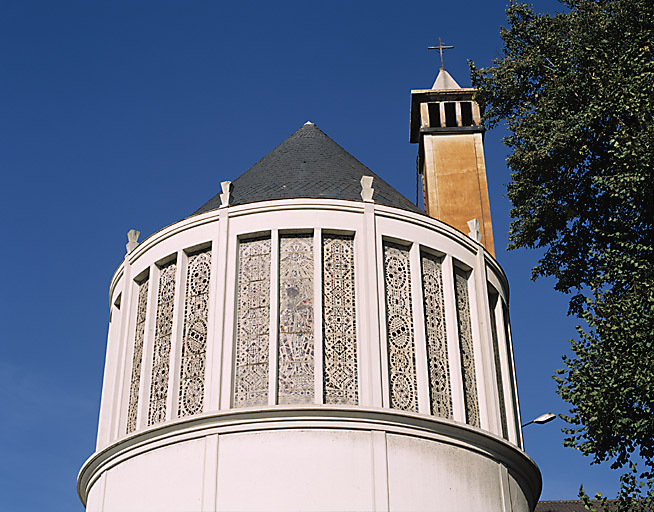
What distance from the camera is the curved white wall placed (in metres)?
16.5

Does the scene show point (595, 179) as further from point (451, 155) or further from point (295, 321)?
point (451, 155)

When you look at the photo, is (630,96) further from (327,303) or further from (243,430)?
(243,430)

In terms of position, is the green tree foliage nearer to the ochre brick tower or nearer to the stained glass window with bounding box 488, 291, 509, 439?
the stained glass window with bounding box 488, 291, 509, 439

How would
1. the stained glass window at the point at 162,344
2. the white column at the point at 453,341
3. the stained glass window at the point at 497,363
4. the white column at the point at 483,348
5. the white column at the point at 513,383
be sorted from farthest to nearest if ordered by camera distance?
the white column at the point at 513,383 → the stained glass window at the point at 497,363 → the white column at the point at 483,348 → the stained glass window at the point at 162,344 → the white column at the point at 453,341

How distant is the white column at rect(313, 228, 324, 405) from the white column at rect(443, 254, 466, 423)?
3026 millimetres

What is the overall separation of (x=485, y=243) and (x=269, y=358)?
1434cm

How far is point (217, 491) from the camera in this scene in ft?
54.0

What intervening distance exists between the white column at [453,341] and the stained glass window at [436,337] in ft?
0.29

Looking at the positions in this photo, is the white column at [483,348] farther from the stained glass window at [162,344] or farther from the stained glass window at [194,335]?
Answer: the stained glass window at [162,344]

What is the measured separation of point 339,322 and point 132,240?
240 inches

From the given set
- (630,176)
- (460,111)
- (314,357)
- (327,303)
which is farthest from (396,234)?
(460,111)

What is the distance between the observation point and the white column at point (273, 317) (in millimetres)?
17391

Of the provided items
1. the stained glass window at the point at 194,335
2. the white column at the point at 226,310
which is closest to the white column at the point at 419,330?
the white column at the point at 226,310

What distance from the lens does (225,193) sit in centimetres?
2006
